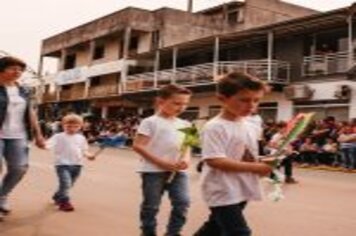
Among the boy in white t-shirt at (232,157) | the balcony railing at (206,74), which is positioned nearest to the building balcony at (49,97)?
the balcony railing at (206,74)

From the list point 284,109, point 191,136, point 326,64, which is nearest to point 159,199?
point 191,136

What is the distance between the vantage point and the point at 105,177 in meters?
14.1

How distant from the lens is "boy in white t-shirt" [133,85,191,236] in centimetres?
616

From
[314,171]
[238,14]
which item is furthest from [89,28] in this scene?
[314,171]

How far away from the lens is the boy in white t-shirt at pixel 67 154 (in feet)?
28.7

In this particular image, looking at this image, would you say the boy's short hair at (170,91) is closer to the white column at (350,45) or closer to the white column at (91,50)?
the white column at (350,45)

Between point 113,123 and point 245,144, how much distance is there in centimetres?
3206

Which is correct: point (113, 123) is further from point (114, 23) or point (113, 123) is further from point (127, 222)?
point (127, 222)

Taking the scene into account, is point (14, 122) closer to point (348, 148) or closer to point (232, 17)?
point (348, 148)

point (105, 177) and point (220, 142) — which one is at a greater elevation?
point (220, 142)

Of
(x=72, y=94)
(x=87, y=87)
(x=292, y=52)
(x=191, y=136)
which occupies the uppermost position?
(x=292, y=52)

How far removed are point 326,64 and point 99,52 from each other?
2800 cm

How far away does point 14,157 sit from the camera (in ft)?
24.9

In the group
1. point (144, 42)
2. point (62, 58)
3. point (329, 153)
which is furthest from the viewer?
point (62, 58)
